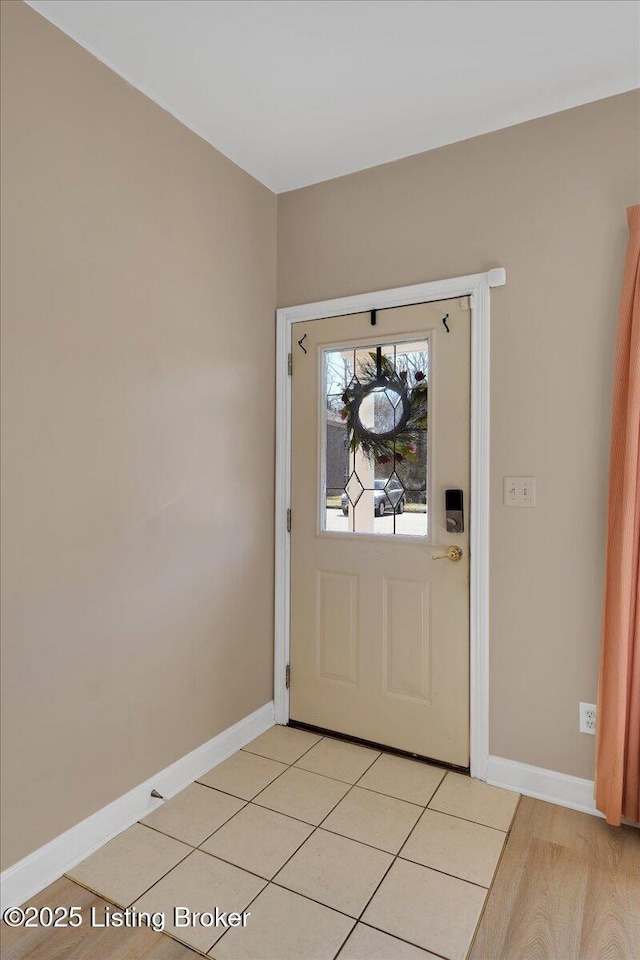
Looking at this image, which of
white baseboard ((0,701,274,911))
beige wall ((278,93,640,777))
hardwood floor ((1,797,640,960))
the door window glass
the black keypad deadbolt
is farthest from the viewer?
the door window glass

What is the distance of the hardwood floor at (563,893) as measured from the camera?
153 centimetres

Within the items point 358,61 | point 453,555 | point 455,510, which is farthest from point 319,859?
point 358,61

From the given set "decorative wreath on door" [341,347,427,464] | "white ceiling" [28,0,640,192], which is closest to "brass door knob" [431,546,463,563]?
"decorative wreath on door" [341,347,427,464]

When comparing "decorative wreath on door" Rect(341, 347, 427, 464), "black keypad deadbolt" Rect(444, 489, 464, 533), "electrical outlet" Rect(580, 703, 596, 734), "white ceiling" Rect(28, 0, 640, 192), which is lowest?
"electrical outlet" Rect(580, 703, 596, 734)

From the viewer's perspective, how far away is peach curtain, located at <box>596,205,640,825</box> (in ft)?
6.35

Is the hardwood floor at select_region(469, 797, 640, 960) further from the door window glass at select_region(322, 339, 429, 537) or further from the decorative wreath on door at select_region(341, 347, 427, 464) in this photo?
the decorative wreath on door at select_region(341, 347, 427, 464)

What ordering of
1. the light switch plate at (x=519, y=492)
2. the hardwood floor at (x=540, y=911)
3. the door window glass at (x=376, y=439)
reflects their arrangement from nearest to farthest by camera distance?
1. the hardwood floor at (x=540, y=911)
2. the light switch plate at (x=519, y=492)
3. the door window glass at (x=376, y=439)

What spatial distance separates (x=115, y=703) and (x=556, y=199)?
2476 mm

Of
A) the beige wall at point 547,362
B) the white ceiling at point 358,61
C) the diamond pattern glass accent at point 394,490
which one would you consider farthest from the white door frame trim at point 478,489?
the white ceiling at point 358,61

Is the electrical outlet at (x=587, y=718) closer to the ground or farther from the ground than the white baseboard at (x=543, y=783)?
farther from the ground

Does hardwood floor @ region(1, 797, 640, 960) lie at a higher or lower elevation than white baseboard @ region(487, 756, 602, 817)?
lower

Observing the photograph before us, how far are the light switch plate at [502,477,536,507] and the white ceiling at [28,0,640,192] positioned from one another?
1414 millimetres

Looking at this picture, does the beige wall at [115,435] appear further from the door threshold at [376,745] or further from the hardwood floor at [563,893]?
the hardwood floor at [563,893]

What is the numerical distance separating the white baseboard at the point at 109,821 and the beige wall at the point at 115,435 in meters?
0.04
